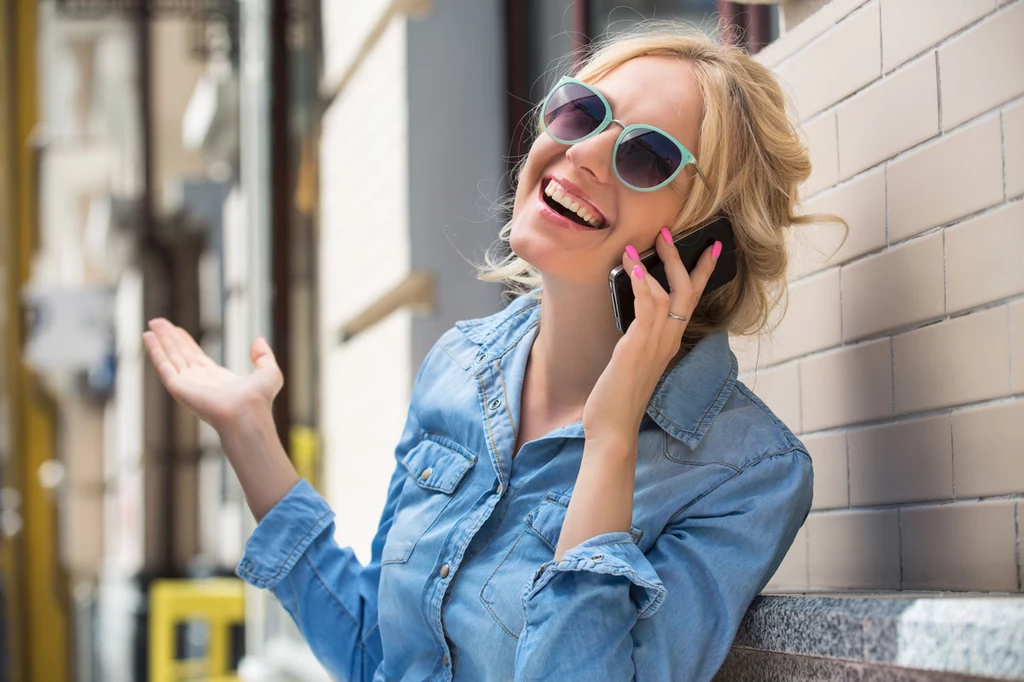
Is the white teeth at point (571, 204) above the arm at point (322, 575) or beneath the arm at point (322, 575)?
above

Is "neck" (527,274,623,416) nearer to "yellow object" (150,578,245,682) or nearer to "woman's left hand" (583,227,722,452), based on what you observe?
"woman's left hand" (583,227,722,452)

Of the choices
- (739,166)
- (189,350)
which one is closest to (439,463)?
(189,350)

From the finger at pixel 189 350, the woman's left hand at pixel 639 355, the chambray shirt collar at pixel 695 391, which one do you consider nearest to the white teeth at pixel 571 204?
the woman's left hand at pixel 639 355

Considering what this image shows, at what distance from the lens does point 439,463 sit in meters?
1.96

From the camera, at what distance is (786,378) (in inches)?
90.8

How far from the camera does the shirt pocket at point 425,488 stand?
189 centimetres

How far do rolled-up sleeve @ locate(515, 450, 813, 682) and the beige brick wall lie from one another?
28 centimetres

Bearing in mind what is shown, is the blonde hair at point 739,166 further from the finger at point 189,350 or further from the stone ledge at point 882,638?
the finger at point 189,350

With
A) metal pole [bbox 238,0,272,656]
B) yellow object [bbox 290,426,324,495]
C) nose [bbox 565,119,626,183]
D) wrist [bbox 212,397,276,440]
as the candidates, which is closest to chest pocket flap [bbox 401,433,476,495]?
wrist [bbox 212,397,276,440]

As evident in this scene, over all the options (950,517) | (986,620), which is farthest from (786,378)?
(986,620)

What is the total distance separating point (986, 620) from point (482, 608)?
79cm

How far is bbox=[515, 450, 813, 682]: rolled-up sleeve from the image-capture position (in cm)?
148

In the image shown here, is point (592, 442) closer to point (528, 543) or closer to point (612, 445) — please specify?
point (612, 445)

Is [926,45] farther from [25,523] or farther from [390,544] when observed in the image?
[25,523]
